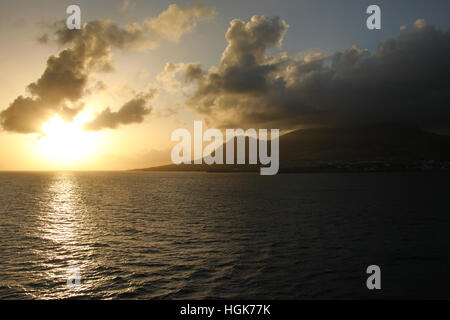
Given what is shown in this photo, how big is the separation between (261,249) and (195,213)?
27.1 meters

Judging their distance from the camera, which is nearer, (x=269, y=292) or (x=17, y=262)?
(x=269, y=292)

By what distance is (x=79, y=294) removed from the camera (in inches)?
789

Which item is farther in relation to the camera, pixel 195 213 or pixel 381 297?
pixel 195 213

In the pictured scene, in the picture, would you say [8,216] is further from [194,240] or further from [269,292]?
[269,292]

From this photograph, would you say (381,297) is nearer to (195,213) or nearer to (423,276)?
(423,276)

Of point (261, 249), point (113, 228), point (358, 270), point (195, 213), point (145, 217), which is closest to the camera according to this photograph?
point (358, 270)

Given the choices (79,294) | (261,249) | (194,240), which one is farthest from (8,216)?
(261,249)

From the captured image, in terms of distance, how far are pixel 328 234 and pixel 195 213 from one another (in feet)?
88.4

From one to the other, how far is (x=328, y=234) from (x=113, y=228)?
3073 cm

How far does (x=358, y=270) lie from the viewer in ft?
79.3
